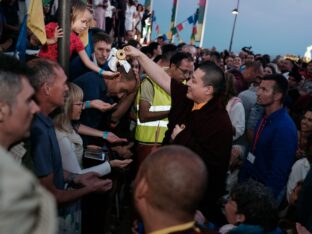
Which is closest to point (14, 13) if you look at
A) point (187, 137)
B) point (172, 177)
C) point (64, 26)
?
point (64, 26)

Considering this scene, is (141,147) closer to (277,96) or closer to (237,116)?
(237,116)

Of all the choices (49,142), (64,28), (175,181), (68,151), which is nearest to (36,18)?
(64,28)

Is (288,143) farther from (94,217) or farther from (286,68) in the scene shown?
(286,68)

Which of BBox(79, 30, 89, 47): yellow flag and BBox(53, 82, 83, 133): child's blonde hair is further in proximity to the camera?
BBox(79, 30, 89, 47): yellow flag

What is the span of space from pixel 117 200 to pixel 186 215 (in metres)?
3.10

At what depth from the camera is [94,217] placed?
12.0 feet

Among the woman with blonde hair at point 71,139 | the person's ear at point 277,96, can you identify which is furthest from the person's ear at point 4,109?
the person's ear at point 277,96

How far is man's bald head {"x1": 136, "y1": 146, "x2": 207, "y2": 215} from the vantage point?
4.65 feet

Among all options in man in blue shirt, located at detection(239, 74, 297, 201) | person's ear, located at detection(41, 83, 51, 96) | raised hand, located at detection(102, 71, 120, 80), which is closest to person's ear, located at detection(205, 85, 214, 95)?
man in blue shirt, located at detection(239, 74, 297, 201)

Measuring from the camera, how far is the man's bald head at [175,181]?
1417mm

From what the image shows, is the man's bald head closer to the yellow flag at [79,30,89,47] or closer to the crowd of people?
the crowd of people

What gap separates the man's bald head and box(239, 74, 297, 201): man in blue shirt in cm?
218

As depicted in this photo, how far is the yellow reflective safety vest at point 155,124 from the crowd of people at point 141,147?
0.01 m

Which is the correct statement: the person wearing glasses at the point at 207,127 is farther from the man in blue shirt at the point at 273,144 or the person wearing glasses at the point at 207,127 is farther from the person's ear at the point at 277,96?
the person's ear at the point at 277,96
